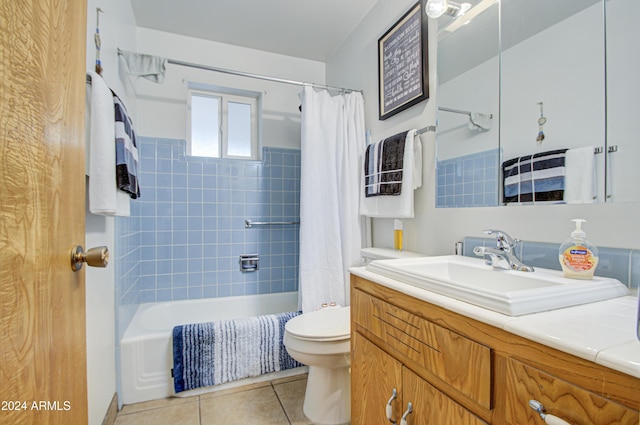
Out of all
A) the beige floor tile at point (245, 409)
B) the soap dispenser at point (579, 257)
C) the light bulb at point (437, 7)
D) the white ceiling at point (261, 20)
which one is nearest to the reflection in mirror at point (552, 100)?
the soap dispenser at point (579, 257)

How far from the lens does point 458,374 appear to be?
2.38ft

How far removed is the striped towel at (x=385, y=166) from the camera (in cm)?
166

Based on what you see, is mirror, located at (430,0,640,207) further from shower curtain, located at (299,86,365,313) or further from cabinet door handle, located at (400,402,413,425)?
cabinet door handle, located at (400,402,413,425)

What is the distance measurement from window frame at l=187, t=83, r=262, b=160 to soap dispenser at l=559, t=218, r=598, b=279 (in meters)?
2.38

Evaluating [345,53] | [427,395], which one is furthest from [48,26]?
[345,53]

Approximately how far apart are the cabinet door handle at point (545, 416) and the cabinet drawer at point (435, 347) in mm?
95

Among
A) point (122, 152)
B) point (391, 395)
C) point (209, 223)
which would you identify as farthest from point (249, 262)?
point (391, 395)

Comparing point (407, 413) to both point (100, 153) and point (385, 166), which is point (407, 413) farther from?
point (100, 153)

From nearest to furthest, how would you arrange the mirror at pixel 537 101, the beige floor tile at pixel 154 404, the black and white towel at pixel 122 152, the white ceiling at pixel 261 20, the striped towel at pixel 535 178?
1. the mirror at pixel 537 101
2. the striped towel at pixel 535 178
3. the black and white towel at pixel 122 152
4. the beige floor tile at pixel 154 404
5. the white ceiling at pixel 261 20

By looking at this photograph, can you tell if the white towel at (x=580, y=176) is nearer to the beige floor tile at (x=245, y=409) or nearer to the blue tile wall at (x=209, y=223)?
the beige floor tile at (x=245, y=409)

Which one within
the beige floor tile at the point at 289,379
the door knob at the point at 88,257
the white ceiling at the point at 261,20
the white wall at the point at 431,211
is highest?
the white ceiling at the point at 261,20

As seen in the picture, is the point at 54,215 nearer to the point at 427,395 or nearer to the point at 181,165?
the point at 427,395

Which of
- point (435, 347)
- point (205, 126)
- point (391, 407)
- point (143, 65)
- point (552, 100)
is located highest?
point (143, 65)

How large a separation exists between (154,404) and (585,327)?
2.09m
